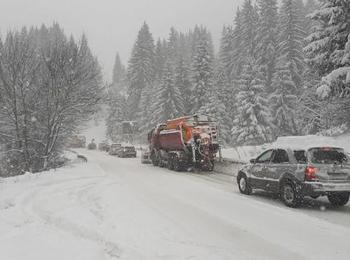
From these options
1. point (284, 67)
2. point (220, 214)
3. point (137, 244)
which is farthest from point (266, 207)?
point (284, 67)

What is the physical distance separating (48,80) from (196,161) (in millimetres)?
10282

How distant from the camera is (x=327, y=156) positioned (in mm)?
11445

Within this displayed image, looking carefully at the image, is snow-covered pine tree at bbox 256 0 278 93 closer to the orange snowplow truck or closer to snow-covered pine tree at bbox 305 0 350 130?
the orange snowplow truck

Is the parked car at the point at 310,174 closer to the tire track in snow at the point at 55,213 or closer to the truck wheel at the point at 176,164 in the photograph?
the tire track in snow at the point at 55,213

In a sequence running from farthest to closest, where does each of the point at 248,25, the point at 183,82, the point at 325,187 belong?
1. the point at 248,25
2. the point at 183,82
3. the point at 325,187

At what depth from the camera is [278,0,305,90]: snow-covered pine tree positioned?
45969 mm

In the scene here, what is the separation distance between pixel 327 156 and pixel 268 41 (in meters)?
44.3

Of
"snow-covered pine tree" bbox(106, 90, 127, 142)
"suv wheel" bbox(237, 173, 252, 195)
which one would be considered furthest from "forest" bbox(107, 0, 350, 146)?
"snow-covered pine tree" bbox(106, 90, 127, 142)

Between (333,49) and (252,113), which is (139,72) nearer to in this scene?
(252,113)

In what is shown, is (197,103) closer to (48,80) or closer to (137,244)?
(48,80)

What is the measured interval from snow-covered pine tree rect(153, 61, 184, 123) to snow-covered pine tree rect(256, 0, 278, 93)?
1121 centimetres

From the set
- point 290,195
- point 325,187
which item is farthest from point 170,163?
point 325,187

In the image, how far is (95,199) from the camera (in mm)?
12977

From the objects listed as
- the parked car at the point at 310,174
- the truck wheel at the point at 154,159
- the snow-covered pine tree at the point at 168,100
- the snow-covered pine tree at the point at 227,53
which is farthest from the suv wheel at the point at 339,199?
the snow-covered pine tree at the point at 227,53
